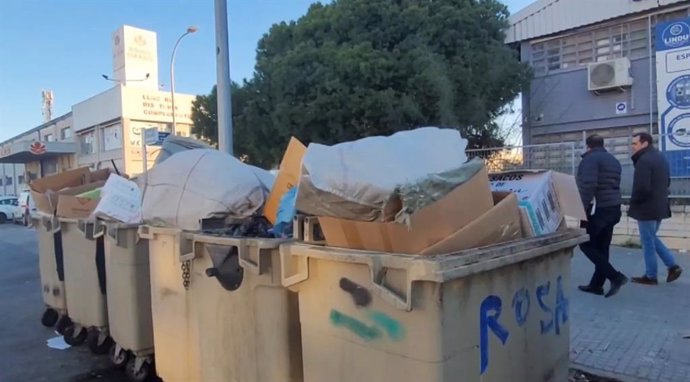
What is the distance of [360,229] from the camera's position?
2355mm

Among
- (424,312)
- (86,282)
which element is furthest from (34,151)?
(424,312)

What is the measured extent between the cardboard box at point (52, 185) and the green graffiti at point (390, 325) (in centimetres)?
430

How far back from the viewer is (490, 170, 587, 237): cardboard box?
2930 mm

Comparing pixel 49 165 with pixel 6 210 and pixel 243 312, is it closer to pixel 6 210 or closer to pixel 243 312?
pixel 6 210

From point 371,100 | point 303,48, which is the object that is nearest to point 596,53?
point 371,100

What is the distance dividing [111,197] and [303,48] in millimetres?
9973

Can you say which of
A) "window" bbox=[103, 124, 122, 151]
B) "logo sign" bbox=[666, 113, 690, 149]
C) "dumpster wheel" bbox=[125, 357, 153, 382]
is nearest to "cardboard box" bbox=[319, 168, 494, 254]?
"dumpster wheel" bbox=[125, 357, 153, 382]

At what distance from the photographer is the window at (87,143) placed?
37469 mm

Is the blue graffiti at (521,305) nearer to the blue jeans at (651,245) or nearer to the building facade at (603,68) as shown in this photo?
the blue jeans at (651,245)

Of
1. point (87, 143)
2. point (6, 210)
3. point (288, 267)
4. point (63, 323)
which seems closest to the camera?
point (288, 267)

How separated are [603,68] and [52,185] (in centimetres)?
1241

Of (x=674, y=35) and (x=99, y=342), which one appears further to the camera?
(x=674, y=35)

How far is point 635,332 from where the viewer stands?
14.9ft

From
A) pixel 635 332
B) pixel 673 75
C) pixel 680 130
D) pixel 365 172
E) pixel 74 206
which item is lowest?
pixel 635 332
